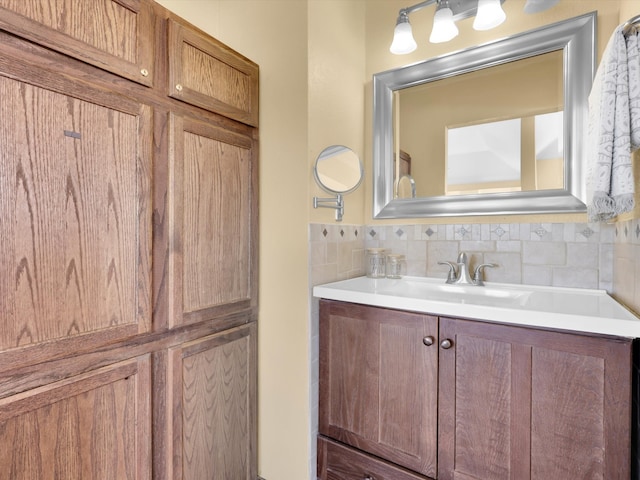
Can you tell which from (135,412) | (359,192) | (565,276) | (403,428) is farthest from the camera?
(359,192)

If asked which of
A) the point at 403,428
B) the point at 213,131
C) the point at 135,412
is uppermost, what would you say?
the point at 213,131

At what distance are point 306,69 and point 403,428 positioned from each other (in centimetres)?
146

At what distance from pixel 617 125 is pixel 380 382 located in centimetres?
107

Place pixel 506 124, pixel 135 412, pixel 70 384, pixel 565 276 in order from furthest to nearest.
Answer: pixel 506 124 < pixel 565 276 < pixel 135 412 < pixel 70 384

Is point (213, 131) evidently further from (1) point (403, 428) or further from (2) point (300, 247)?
(1) point (403, 428)

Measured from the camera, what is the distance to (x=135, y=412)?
1038 mm

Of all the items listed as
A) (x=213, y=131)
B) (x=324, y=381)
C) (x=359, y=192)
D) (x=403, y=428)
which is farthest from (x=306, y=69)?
(x=403, y=428)

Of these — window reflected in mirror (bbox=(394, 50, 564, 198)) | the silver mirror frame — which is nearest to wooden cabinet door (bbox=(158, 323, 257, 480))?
the silver mirror frame

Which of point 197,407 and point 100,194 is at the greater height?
point 100,194

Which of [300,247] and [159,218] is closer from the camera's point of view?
[159,218]

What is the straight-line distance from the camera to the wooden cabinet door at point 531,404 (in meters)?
0.88

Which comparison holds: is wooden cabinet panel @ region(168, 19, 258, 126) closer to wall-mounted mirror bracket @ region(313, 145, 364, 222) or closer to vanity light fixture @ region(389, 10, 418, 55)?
wall-mounted mirror bracket @ region(313, 145, 364, 222)

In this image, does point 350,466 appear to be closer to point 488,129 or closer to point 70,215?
point 70,215

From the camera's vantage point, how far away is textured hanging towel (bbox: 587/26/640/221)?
0.83 metres
